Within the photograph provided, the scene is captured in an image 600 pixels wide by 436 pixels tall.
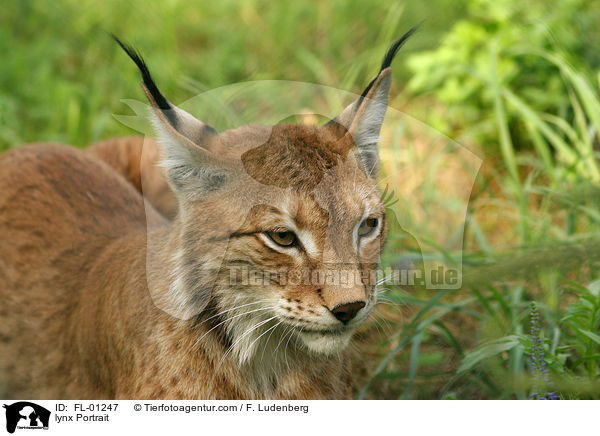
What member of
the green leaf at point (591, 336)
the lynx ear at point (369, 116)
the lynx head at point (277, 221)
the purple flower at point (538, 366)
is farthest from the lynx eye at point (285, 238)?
the green leaf at point (591, 336)

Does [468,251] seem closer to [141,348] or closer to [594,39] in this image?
[594,39]

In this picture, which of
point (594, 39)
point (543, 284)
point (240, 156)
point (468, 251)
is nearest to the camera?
point (240, 156)

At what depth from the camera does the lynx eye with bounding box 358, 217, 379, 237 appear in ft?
8.34

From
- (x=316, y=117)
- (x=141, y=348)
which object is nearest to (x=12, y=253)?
(x=141, y=348)

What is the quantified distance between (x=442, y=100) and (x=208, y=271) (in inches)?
132

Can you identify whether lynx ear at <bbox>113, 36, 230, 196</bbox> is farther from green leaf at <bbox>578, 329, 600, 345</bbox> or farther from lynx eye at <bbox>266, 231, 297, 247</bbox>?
green leaf at <bbox>578, 329, 600, 345</bbox>

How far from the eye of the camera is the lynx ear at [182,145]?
236cm

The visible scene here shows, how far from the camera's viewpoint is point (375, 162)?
108 inches

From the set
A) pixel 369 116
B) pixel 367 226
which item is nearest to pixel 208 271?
pixel 367 226

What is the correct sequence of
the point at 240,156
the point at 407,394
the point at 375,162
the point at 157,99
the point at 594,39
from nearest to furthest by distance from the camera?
1. the point at 157,99
2. the point at 240,156
3. the point at 375,162
4. the point at 407,394
5. the point at 594,39
